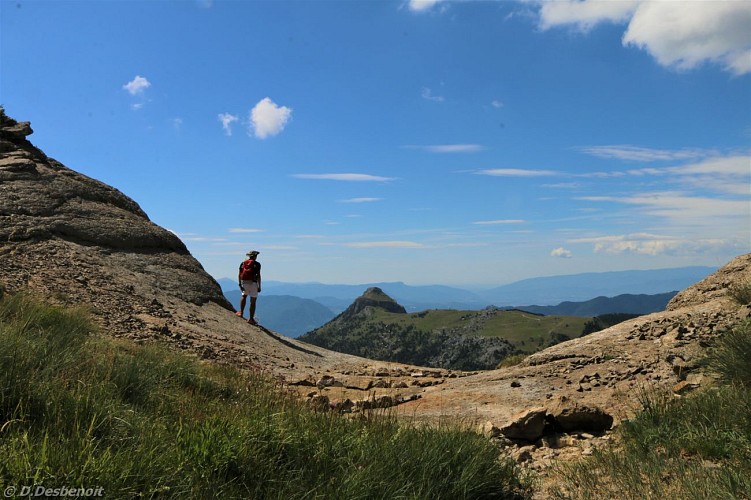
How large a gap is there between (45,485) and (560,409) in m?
6.91

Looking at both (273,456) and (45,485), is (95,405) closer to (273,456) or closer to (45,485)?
(45,485)

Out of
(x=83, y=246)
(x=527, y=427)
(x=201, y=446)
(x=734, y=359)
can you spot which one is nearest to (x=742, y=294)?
(x=734, y=359)

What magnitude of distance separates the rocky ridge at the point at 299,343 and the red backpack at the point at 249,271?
164 centimetres

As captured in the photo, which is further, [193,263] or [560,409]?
[193,263]

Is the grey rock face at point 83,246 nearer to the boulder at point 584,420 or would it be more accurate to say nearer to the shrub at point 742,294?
the boulder at point 584,420

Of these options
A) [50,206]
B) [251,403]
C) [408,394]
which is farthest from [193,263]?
[251,403]

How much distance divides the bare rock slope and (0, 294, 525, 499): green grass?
1.88m

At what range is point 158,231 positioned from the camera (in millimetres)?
20891

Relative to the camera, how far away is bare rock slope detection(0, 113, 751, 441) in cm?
924

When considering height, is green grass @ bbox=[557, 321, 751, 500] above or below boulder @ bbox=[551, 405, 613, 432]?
above

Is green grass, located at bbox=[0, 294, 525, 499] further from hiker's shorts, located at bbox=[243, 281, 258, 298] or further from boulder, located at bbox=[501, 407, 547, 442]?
hiker's shorts, located at bbox=[243, 281, 258, 298]

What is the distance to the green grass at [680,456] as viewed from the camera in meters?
4.39

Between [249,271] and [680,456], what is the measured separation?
15.8 m

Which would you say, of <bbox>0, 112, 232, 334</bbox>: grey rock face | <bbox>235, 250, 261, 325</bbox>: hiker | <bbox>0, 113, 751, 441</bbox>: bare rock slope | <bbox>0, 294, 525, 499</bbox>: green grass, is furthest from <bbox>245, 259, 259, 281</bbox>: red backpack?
<bbox>0, 294, 525, 499</bbox>: green grass
